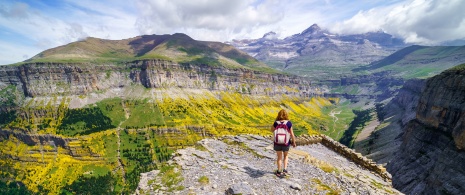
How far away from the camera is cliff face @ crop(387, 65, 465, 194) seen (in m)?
58.3

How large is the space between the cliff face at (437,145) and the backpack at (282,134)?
6032 cm

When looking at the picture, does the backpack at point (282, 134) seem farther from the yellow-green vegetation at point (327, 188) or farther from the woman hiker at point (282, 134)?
the yellow-green vegetation at point (327, 188)

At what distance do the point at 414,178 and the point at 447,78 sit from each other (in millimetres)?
35715

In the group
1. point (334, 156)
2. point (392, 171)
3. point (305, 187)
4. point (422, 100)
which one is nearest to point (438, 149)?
point (392, 171)

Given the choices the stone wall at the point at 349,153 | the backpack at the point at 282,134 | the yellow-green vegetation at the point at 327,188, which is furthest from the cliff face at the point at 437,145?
the backpack at the point at 282,134

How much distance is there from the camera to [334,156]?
27250mm

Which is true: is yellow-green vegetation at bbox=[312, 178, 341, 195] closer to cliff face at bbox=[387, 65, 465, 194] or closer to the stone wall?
the stone wall

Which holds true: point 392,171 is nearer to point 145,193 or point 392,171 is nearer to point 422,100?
point 422,100

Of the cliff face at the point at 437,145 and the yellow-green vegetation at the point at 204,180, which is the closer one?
the yellow-green vegetation at the point at 204,180

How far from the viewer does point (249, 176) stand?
17.2 meters

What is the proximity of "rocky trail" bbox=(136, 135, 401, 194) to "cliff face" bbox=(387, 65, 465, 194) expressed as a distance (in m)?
52.0

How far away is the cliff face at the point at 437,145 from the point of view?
191ft

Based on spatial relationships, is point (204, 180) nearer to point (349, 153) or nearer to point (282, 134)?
point (282, 134)

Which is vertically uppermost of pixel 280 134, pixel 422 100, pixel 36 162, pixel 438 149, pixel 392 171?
pixel 280 134
